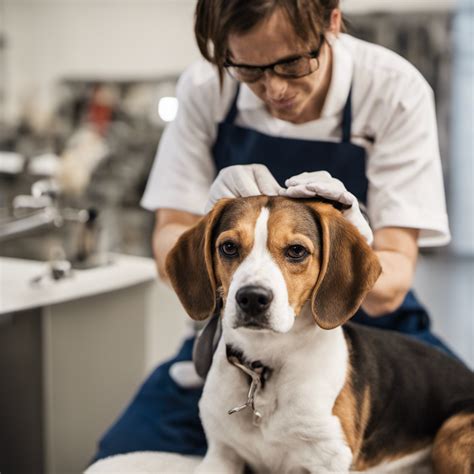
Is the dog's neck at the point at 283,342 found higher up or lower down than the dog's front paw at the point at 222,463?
higher up

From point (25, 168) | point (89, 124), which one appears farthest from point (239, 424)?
point (89, 124)

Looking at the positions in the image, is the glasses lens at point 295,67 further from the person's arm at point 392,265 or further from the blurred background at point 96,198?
the person's arm at point 392,265

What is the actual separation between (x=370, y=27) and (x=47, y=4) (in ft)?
6.90

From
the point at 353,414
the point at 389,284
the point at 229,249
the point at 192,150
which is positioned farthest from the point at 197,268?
the point at 192,150

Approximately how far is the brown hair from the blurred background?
22 cm

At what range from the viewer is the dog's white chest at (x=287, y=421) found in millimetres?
992

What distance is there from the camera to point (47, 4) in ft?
15.8

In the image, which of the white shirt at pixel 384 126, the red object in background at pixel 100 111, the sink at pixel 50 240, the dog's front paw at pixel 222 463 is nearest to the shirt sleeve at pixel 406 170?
the white shirt at pixel 384 126

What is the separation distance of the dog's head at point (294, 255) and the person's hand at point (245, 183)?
0.09ft

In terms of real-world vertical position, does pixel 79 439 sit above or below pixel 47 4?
below

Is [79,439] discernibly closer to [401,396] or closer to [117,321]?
[117,321]

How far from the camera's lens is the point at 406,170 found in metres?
1.34

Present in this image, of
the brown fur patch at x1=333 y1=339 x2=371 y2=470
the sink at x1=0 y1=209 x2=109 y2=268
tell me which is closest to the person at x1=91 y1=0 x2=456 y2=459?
the brown fur patch at x1=333 y1=339 x2=371 y2=470

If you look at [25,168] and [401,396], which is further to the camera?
[25,168]
